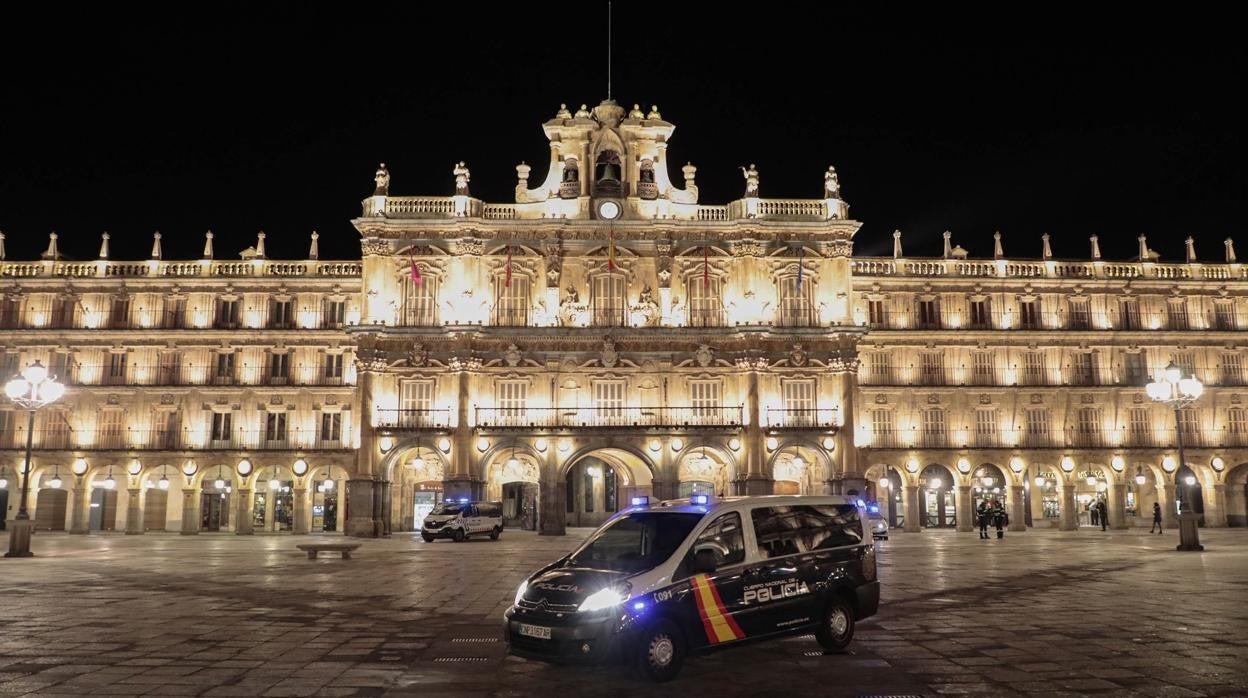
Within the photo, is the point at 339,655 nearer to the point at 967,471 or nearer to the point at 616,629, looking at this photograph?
the point at 616,629

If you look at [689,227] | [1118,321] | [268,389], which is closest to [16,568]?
[268,389]

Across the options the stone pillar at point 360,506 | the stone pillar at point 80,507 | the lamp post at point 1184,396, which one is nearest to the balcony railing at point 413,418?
the stone pillar at point 360,506

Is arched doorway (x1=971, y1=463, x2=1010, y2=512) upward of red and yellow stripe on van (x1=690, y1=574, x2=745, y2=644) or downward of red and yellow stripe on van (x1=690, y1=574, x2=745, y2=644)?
upward

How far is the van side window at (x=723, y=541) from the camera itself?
453 inches

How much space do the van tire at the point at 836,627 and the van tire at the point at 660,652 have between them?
248 centimetres

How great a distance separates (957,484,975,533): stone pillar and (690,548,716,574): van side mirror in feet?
138

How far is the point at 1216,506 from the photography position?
50.8m

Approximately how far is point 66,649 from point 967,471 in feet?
150

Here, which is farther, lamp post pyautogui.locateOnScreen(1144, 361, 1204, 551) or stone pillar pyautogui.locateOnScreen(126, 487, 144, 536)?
stone pillar pyautogui.locateOnScreen(126, 487, 144, 536)

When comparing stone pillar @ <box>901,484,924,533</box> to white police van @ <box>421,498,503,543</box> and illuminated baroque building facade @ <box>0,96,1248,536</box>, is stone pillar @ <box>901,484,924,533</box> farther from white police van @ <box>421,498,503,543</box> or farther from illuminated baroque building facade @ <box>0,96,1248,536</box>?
white police van @ <box>421,498,503,543</box>

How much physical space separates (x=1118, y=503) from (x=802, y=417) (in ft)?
58.7

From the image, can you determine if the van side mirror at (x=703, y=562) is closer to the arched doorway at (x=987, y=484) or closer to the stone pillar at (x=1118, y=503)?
the arched doorway at (x=987, y=484)

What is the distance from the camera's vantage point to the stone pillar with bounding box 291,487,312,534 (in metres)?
50.2

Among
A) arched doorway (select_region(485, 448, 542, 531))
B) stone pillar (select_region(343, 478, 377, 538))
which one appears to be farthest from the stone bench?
arched doorway (select_region(485, 448, 542, 531))
